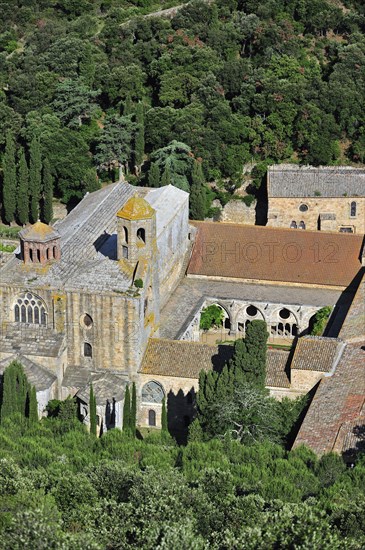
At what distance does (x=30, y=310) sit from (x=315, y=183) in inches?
1266

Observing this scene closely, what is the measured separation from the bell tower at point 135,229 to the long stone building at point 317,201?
82.2ft

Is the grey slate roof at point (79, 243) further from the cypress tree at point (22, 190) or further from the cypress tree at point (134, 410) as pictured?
the cypress tree at point (22, 190)

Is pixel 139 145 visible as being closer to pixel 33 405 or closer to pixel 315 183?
pixel 315 183

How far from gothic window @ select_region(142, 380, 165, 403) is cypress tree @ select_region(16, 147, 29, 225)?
30.8 metres

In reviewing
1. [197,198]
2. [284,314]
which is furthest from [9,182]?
[284,314]

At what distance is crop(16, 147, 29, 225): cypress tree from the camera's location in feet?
299

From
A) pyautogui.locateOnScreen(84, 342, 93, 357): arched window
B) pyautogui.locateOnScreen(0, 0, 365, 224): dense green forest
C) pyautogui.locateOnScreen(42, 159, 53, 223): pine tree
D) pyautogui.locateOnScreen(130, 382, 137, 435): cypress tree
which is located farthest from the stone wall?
pyautogui.locateOnScreen(130, 382, 137, 435): cypress tree

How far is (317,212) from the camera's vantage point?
89.2m

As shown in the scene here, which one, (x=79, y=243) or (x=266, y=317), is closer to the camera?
(x=79, y=243)

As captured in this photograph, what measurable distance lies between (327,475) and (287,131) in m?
50.0

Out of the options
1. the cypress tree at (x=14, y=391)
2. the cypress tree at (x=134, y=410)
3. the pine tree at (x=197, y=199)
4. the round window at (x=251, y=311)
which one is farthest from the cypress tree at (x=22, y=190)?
the cypress tree at (x=134, y=410)

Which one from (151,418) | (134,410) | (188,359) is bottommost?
(151,418)

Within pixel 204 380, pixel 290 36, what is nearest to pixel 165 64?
pixel 290 36

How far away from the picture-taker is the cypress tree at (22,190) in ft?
299
